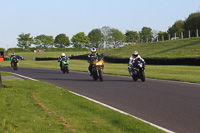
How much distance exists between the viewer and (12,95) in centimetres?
1020

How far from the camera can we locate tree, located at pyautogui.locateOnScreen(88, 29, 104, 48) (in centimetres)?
15712

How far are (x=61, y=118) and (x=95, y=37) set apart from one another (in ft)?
497

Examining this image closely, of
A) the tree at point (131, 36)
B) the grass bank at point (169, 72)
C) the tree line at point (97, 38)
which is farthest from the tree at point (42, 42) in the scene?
the grass bank at point (169, 72)

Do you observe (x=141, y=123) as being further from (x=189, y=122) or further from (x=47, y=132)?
(x=47, y=132)

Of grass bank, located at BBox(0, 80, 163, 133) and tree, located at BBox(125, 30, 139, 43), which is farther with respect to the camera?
tree, located at BBox(125, 30, 139, 43)

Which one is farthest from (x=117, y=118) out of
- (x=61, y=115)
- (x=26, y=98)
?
(x=26, y=98)

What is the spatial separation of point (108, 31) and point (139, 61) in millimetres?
139637

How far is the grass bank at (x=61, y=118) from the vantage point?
18.8 ft

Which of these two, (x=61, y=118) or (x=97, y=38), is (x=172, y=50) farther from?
(x=97, y=38)

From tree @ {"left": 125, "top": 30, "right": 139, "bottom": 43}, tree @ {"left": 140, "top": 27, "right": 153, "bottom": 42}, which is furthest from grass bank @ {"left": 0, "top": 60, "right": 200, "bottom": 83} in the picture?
tree @ {"left": 125, "top": 30, "right": 139, "bottom": 43}

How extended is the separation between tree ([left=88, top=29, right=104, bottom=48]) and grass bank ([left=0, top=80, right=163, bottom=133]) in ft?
485

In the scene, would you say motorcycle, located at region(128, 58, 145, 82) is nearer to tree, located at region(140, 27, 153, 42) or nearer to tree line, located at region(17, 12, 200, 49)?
tree line, located at region(17, 12, 200, 49)

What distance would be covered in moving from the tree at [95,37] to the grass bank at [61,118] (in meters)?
148

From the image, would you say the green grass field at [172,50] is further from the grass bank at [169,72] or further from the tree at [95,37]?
the tree at [95,37]
